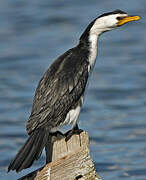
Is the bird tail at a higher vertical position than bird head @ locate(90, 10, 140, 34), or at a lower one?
lower

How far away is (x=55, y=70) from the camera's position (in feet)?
19.6

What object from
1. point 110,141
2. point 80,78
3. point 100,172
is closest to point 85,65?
point 80,78

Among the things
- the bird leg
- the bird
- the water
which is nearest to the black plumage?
the bird

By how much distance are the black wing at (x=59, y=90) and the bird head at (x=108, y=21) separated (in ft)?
0.90

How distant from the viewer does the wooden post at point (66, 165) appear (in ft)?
15.1

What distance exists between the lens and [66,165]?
4617mm

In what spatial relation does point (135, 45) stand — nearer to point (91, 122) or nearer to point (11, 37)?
point (11, 37)

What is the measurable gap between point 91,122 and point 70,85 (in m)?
4.44

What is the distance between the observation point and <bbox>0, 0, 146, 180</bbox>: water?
31.4ft

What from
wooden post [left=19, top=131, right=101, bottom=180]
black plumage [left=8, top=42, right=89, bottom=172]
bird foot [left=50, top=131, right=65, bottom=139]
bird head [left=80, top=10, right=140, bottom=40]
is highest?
bird head [left=80, top=10, right=140, bottom=40]

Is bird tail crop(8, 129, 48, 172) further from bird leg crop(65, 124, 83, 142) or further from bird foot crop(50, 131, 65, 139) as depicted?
bird leg crop(65, 124, 83, 142)

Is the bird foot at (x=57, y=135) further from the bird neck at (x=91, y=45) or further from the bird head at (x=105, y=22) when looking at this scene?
the bird head at (x=105, y=22)

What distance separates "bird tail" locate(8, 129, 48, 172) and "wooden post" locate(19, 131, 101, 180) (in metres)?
0.22

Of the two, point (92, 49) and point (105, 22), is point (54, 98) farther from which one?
point (105, 22)
